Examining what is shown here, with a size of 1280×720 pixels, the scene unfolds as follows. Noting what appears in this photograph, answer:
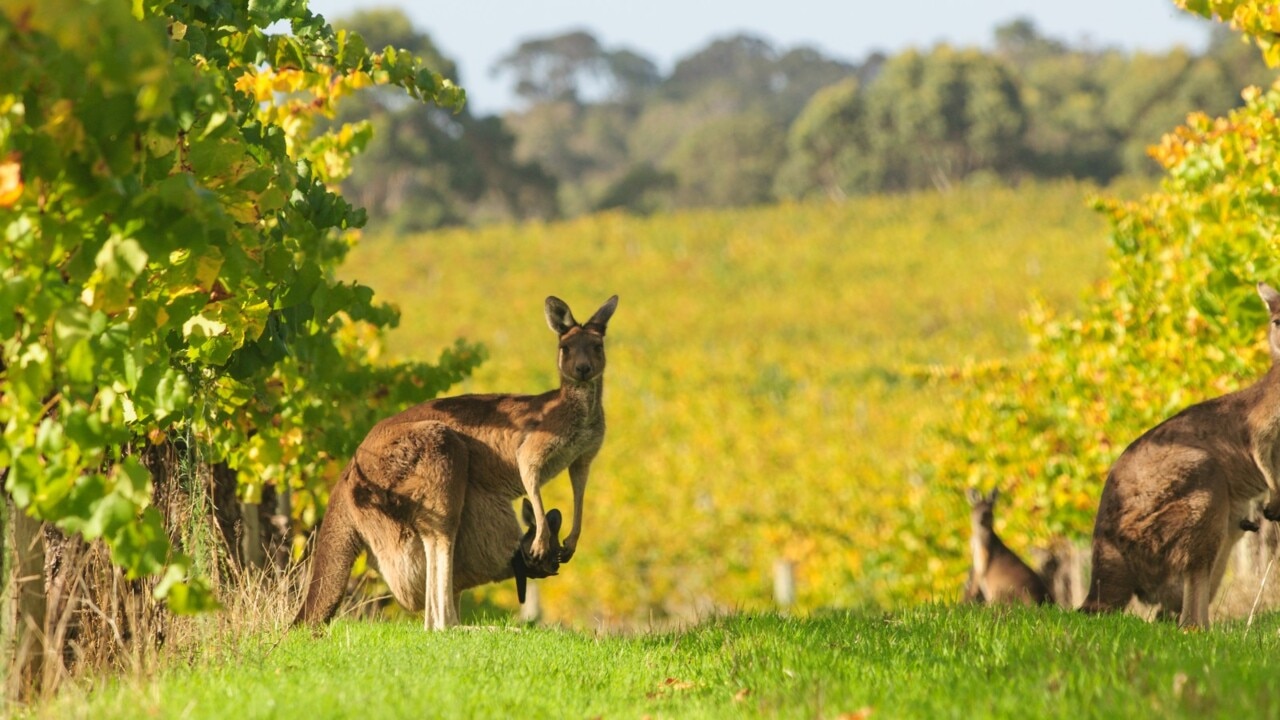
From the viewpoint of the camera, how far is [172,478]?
775 cm

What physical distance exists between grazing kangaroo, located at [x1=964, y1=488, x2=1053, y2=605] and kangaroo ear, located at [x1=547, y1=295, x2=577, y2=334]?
478 cm

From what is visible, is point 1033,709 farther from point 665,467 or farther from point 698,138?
point 698,138

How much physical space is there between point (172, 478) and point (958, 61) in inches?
3335

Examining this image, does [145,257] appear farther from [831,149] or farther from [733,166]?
[733,166]

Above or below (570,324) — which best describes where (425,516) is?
below

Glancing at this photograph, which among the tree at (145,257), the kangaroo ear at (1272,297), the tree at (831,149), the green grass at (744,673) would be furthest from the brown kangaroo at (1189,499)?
the tree at (831,149)

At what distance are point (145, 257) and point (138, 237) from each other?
0.26 meters

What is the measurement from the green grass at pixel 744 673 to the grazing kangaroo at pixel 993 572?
3.39 m

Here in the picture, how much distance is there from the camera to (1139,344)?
50.0 feet

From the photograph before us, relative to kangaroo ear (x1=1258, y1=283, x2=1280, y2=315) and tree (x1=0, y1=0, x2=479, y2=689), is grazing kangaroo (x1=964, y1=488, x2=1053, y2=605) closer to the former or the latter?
kangaroo ear (x1=1258, y1=283, x2=1280, y2=315)

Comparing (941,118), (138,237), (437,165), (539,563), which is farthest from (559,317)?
Result: (941,118)

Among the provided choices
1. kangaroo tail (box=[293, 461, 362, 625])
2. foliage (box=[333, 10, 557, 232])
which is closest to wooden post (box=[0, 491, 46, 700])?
kangaroo tail (box=[293, 461, 362, 625])

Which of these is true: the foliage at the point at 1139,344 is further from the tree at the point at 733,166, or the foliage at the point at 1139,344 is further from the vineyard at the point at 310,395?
the tree at the point at 733,166

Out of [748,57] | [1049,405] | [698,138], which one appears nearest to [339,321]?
[1049,405]
